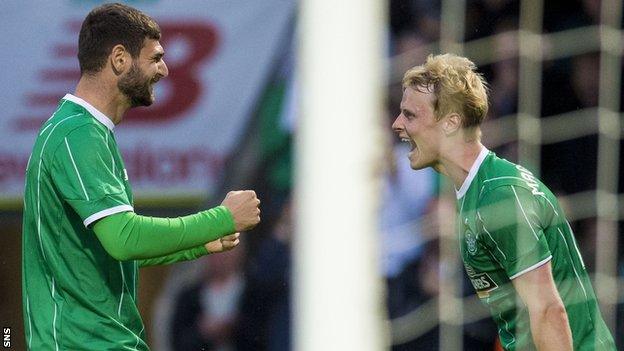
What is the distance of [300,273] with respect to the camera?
276cm

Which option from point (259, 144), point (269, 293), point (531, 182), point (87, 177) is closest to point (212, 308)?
point (269, 293)

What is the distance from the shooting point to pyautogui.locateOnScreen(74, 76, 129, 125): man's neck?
2.95 m

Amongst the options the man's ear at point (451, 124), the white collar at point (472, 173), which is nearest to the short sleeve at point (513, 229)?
the white collar at point (472, 173)

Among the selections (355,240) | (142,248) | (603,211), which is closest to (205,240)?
(142,248)

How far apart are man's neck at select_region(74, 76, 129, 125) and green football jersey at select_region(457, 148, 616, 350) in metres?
0.87

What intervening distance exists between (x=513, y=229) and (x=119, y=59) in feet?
3.16

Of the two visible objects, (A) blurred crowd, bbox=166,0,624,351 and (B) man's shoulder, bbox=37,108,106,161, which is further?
(A) blurred crowd, bbox=166,0,624,351

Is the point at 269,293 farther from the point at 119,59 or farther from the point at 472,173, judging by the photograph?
the point at 119,59

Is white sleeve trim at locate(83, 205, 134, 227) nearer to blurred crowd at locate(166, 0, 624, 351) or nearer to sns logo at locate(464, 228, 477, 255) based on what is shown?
sns logo at locate(464, 228, 477, 255)

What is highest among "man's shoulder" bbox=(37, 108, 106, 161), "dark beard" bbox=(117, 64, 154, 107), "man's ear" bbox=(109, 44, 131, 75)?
"man's ear" bbox=(109, 44, 131, 75)

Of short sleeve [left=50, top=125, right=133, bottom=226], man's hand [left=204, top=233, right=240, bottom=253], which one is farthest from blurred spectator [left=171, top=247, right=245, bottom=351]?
short sleeve [left=50, top=125, right=133, bottom=226]

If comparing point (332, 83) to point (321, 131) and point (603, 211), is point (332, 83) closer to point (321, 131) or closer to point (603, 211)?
point (321, 131)

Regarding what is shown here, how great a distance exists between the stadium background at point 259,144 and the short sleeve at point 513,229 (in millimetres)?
1499

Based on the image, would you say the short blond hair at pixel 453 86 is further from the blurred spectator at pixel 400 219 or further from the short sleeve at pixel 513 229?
the blurred spectator at pixel 400 219
